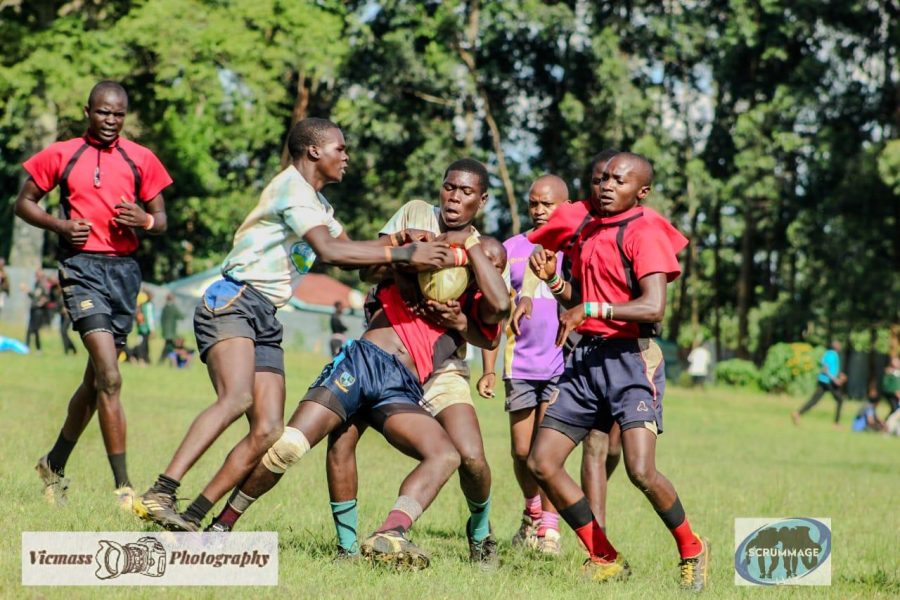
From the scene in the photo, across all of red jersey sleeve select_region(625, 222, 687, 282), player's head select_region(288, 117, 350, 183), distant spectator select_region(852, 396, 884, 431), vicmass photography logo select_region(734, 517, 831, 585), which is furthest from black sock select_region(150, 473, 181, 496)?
distant spectator select_region(852, 396, 884, 431)

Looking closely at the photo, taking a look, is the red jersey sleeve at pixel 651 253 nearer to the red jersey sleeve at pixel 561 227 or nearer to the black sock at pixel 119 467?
the red jersey sleeve at pixel 561 227

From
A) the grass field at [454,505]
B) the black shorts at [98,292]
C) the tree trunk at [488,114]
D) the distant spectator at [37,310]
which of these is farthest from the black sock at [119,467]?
the tree trunk at [488,114]

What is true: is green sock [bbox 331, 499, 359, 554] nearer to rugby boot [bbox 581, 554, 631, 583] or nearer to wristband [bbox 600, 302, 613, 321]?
rugby boot [bbox 581, 554, 631, 583]

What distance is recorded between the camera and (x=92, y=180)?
801 centimetres

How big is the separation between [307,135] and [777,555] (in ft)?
12.5

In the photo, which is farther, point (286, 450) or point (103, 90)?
point (103, 90)

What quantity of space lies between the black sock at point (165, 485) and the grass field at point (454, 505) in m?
0.43

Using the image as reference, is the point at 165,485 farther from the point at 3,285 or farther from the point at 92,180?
the point at 3,285

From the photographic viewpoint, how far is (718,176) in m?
53.0

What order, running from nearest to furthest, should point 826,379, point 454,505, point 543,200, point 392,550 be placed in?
1. point 392,550
2. point 543,200
3. point 454,505
4. point 826,379

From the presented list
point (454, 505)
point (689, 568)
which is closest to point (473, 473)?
point (689, 568)

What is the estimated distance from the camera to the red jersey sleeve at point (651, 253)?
6.94 m

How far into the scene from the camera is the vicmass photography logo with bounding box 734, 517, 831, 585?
298 inches

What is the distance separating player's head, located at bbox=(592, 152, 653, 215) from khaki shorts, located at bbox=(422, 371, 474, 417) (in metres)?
1.32
